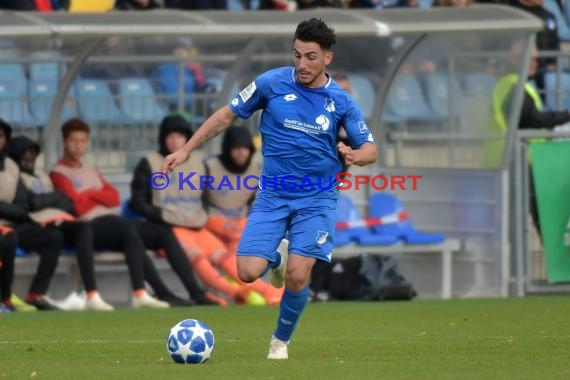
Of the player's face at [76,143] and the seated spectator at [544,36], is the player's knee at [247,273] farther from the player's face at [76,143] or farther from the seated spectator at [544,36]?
the seated spectator at [544,36]

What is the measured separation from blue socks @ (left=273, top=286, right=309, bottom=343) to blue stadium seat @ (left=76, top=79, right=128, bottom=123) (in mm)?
7186

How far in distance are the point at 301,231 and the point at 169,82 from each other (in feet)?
24.3

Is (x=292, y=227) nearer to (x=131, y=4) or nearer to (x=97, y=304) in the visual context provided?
(x=97, y=304)

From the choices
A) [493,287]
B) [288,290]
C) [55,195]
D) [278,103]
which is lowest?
[493,287]

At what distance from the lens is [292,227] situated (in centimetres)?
978

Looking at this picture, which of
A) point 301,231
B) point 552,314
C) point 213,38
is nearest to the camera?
point 301,231

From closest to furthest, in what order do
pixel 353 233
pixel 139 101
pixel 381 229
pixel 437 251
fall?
pixel 139 101 → pixel 353 233 → pixel 437 251 → pixel 381 229

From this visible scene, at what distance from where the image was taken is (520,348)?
10.5 m

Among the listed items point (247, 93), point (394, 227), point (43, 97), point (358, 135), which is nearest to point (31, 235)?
point (43, 97)

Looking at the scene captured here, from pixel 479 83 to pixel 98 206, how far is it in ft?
14.9

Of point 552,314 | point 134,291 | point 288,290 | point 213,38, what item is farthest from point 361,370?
point 213,38

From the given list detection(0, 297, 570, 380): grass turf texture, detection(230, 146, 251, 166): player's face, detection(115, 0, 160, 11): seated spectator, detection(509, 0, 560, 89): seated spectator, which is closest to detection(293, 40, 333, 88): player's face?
detection(0, 297, 570, 380): grass turf texture

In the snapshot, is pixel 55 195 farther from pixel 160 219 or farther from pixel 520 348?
pixel 520 348

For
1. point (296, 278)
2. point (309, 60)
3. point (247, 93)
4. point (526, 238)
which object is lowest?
point (526, 238)
